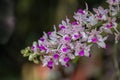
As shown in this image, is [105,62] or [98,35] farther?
[105,62]

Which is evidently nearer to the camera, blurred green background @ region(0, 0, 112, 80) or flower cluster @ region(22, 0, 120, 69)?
flower cluster @ region(22, 0, 120, 69)

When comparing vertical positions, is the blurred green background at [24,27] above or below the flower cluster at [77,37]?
above

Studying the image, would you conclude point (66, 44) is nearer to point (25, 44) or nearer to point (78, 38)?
point (78, 38)

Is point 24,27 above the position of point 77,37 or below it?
above

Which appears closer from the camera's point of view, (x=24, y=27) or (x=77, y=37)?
(x=77, y=37)

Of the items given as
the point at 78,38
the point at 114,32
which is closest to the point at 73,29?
the point at 78,38

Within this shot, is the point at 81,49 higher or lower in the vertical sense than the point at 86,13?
lower

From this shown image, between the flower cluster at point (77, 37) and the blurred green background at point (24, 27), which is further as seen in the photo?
A: the blurred green background at point (24, 27)

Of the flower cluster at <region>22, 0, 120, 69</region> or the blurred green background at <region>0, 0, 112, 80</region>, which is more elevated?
the blurred green background at <region>0, 0, 112, 80</region>
